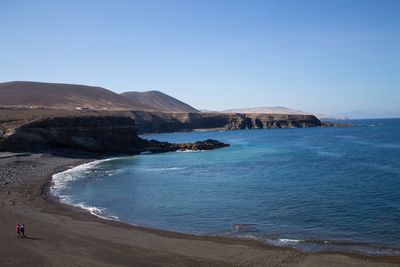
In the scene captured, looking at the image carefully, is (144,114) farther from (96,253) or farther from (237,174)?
(96,253)

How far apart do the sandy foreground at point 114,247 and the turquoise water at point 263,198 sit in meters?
1.54

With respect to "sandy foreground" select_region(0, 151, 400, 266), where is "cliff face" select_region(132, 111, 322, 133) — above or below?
above

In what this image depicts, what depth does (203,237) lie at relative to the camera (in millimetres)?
22203

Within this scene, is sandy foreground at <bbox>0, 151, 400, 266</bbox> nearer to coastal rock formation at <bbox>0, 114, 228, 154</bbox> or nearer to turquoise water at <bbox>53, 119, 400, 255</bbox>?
turquoise water at <bbox>53, 119, 400, 255</bbox>

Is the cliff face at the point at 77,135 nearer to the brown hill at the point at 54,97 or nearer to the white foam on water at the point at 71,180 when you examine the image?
the white foam on water at the point at 71,180

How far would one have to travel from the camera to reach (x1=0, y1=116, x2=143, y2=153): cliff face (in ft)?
196

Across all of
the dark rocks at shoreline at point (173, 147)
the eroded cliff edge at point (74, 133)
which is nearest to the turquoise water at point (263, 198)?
the eroded cliff edge at point (74, 133)

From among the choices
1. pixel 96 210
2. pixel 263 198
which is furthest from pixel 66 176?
pixel 263 198

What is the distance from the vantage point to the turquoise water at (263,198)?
74.6 ft

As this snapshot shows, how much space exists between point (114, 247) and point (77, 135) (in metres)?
51.3

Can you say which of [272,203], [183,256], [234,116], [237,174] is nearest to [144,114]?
[234,116]

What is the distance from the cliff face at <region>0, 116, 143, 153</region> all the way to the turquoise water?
39.2ft

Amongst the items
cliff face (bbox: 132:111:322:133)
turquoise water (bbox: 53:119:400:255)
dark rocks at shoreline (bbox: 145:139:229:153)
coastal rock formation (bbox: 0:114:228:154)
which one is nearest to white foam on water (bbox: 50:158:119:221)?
turquoise water (bbox: 53:119:400:255)

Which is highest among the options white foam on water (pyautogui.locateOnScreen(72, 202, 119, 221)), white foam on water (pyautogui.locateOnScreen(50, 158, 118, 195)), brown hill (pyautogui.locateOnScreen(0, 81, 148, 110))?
brown hill (pyautogui.locateOnScreen(0, 81, 148, 110))
